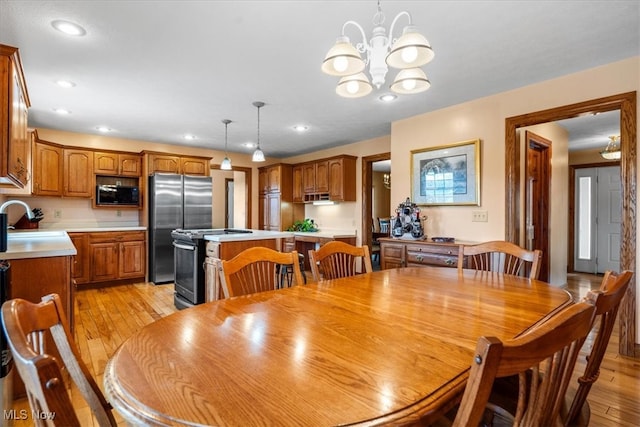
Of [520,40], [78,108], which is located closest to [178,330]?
[520,40]

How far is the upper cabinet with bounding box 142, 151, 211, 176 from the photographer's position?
546 cm

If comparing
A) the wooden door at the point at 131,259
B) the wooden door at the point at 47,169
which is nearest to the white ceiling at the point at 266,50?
the wooden door at the point at 47,169

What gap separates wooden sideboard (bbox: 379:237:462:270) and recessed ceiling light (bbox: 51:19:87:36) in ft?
11.1

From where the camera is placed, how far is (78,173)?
16.7 ft

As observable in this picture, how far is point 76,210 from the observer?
17.4 feet

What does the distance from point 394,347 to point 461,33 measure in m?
2.24

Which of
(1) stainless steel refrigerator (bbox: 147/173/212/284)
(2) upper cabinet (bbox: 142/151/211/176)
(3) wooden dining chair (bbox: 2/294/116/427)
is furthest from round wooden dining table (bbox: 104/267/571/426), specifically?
(2) upper cabinet (bbox: 142/151/211/176)

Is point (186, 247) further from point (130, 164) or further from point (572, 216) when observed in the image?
point (572, 216)

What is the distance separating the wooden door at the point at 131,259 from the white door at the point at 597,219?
795 centimetres

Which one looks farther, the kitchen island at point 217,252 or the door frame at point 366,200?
the door frame at point 366,200

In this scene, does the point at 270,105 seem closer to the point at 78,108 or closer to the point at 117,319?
the point at 78,108

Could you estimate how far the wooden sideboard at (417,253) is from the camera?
132 inches

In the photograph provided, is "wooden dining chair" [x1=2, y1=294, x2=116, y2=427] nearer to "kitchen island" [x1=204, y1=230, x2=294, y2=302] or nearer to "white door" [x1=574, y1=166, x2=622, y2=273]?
"kitchen island" [x1=204, y1=230, x2=294, y2=302]

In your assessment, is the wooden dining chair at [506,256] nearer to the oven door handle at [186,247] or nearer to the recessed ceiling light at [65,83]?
the oven door handle at [186,247]
